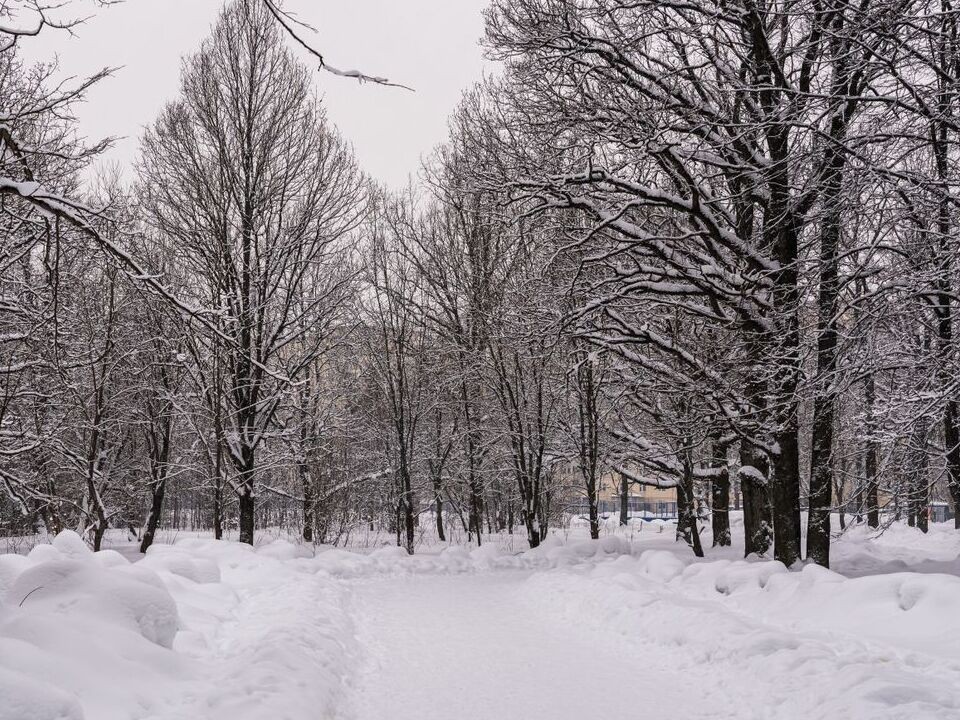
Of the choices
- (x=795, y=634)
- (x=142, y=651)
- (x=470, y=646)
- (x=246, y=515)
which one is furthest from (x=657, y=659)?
(x=246, y=515)

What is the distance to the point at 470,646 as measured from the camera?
8.52 metres

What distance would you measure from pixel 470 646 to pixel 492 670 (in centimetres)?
126

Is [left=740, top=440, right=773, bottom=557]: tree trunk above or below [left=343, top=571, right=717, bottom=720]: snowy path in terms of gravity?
above

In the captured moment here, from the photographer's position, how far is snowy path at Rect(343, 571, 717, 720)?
600cm

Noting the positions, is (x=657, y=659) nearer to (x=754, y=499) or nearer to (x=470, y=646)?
(x=470, y=646)

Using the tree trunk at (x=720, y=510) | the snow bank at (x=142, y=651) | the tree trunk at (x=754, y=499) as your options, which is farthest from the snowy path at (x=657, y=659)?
the tree trunk at (x=720, y=510)

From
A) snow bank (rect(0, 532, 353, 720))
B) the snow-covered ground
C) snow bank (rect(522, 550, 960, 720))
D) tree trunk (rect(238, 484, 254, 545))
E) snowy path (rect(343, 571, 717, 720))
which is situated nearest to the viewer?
snow bank (rect(0, 532, 353, 720))

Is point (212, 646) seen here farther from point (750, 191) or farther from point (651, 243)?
point (750, 191)

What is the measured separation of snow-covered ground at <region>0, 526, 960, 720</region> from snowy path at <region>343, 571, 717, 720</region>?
0.11 feet

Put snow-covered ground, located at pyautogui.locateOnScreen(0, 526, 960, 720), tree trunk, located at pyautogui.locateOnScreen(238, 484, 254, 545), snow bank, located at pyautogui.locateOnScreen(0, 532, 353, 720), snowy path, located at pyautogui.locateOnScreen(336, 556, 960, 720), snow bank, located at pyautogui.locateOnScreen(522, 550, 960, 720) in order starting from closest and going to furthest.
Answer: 1. snow bank, located at pyautogui.locateOnScreen(0, 532, 353, 720)
2. snow-covered ground, located at pyautogui.locateOnScreen(0, 526, 960, 720)
3. snow bank, located at pyautogui.locateOnScreen(522, 550, 960, 720)
4. snowy path, located at pyautogui.locateOnScreen(336, 556, 960, 720)
5. tree trunk, located at pyautogui.locateOnScreen(238, 484, 254, 545)

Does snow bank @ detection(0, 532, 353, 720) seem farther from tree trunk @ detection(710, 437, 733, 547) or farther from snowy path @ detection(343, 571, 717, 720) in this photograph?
tree trunk @ detection(710, 437, 733, 547)

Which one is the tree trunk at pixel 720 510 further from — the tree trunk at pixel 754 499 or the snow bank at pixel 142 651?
the snow bank at pixel 142 651

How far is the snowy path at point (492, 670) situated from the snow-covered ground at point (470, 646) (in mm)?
32

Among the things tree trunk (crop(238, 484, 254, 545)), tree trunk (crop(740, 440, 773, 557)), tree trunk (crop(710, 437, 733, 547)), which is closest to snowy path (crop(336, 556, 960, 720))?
tree trunk (crop(740, 440, 773, 557))
